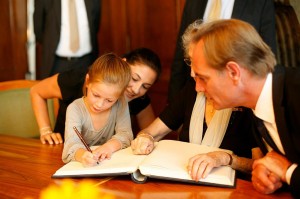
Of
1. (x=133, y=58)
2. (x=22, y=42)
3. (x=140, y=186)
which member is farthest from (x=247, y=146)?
(x=22, y=42)

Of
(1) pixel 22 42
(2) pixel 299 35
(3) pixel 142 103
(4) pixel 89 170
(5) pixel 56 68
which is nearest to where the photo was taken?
(4) pixel 89 170

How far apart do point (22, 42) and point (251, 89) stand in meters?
3.53

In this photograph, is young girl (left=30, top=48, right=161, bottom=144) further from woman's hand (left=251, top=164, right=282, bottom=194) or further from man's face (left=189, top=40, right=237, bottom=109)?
woman's hand (left=251, top=164, right=282, bottom=194)

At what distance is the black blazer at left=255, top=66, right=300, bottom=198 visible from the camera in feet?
3.97

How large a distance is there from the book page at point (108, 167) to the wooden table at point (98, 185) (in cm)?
3

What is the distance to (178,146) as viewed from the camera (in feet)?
5.17

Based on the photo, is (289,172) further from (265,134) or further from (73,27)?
(73,27)

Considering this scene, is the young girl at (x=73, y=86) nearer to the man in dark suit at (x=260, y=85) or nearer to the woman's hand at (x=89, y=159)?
the woman's hand at (x=89, y=159)

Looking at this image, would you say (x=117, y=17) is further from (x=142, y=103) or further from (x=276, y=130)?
(x=276, y=130)

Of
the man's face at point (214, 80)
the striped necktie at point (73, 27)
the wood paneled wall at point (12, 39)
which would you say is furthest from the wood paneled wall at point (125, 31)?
the man's face at point (214, 80)

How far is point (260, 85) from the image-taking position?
126 centimetres

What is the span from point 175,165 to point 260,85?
0.38m

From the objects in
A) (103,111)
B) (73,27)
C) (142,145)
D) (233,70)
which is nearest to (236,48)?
(233,70)

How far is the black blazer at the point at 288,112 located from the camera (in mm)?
1209
